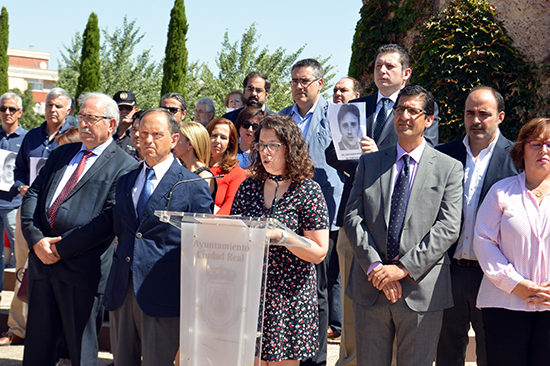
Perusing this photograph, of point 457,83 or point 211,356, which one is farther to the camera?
point 457,83

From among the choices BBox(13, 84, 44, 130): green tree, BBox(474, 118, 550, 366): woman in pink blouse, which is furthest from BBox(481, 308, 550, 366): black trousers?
BBox(13, 84, 44, 130): green tree

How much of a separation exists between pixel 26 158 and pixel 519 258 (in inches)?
198

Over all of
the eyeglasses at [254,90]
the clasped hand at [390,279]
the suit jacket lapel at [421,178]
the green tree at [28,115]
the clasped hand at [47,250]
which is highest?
the green tree at [28,115]

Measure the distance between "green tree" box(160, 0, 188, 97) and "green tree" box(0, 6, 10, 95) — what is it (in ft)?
38.0

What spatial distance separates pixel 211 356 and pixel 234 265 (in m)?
0.49

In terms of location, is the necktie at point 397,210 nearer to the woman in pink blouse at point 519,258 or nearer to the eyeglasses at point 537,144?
the woman in pink blouse at point 519,258

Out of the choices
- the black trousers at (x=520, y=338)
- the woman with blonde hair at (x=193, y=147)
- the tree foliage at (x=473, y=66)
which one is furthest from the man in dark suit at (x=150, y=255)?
the tree foliage at (x=473, y=66)

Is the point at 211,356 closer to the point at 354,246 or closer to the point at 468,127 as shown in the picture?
the point at 354,246

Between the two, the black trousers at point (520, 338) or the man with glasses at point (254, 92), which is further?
the man with glasses at point (254, 92)

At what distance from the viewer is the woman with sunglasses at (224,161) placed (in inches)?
187

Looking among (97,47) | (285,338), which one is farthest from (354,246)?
(97,47)

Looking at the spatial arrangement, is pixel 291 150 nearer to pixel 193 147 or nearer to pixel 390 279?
pixel 390 279

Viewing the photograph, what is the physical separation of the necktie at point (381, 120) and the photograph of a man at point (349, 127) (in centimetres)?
29

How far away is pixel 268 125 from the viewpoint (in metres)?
3.61
